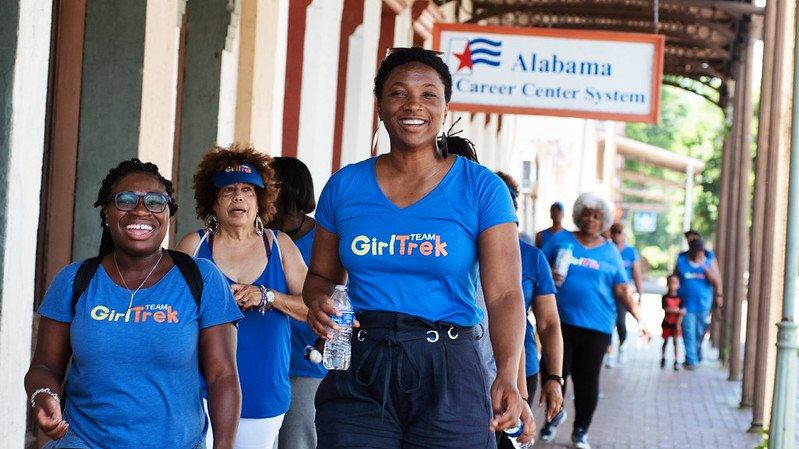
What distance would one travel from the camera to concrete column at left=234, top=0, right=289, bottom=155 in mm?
9453

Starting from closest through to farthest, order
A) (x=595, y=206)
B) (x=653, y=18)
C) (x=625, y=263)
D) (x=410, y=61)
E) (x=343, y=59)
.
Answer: (x=410, y=61), (x=595, y=206), (x=343, y=59), (x=625, y=263), (x=653, y=18)

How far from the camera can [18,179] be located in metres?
5.95

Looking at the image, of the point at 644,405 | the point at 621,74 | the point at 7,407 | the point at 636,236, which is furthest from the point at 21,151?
the point at 636,236

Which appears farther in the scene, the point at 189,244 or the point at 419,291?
the point at 189,244

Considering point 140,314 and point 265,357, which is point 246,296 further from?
point 140,314

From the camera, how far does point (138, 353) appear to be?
3.95 m

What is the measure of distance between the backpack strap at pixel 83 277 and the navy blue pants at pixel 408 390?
29.1 inches

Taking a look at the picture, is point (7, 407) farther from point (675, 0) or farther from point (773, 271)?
point (675, 0)

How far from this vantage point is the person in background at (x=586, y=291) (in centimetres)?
1019

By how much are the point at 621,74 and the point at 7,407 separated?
26.9ft

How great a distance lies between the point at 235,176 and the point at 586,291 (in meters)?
4.81

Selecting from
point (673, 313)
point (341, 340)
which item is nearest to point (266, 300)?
point (341, 340)

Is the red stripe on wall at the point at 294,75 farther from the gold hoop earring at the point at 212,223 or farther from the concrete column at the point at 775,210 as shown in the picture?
the gold hoop earring at the point at 212,223

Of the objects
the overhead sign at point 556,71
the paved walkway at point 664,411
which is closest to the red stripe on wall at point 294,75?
the overhead sign at point 556,71
